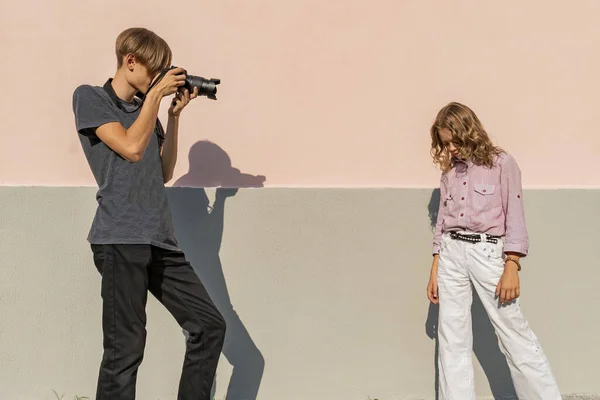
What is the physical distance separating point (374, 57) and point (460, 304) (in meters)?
1.36

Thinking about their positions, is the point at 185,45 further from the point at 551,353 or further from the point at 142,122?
the point at 551,353

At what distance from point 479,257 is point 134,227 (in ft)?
4.82

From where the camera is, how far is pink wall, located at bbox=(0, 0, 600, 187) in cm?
328

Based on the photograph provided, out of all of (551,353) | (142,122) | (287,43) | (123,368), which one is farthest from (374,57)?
(123,368)

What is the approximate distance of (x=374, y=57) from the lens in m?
3.49

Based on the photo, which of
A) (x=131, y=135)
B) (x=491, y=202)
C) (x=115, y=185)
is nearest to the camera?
(x=131, y=135)

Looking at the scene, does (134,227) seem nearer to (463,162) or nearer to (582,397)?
(463,162)

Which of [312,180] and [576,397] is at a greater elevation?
[312,180]

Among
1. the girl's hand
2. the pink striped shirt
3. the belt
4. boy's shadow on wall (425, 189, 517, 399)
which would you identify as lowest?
boy's shadow on wall (425, 189, 517, 399)

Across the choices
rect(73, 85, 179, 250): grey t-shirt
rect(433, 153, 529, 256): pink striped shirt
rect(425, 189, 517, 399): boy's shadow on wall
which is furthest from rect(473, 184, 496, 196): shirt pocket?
rect(73, 85, 179, 250): grey t-shirt

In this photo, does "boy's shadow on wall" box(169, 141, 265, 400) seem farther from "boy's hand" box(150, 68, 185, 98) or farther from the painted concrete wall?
"boy's hand" box(150, 68, 185, 98)

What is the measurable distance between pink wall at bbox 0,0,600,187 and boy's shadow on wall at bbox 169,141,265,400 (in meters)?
0.18

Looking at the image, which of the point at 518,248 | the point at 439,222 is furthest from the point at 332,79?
the point at 518,248

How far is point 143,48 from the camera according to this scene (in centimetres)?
249
